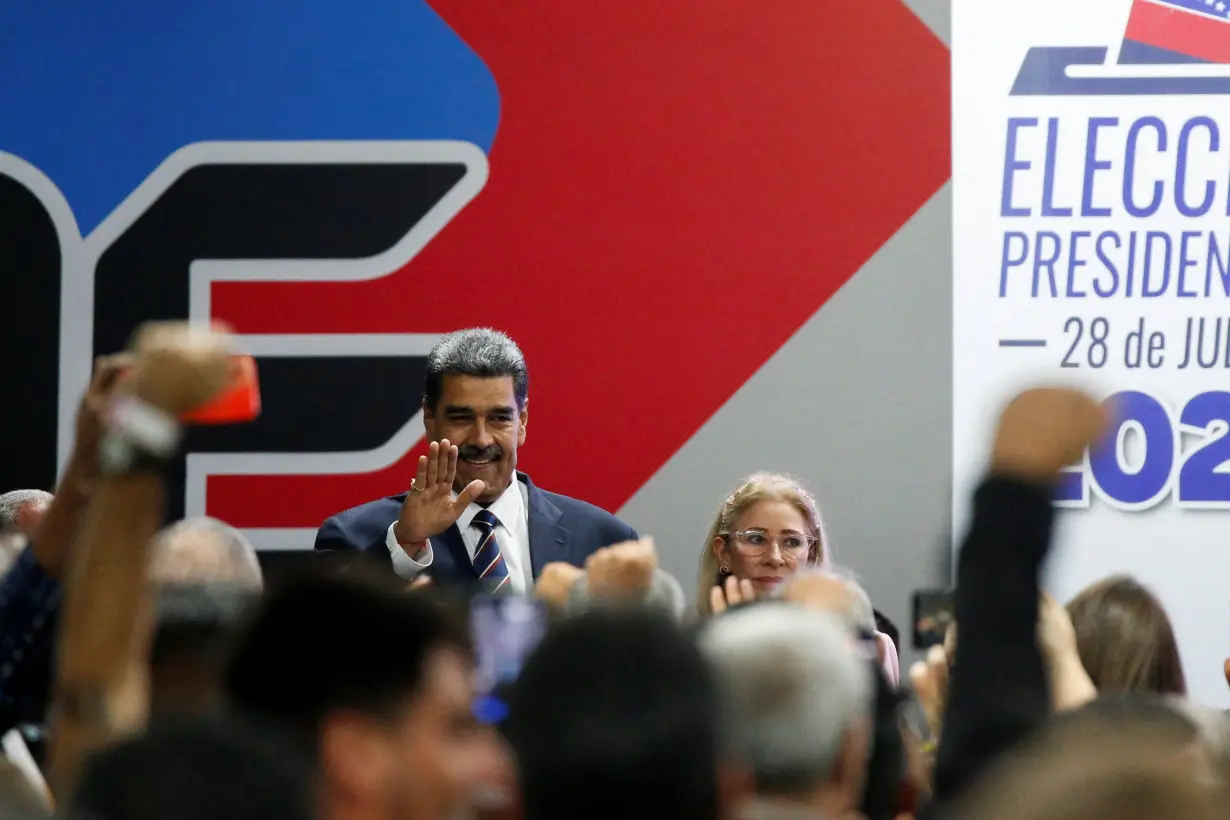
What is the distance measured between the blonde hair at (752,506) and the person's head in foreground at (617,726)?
2017 millimetres

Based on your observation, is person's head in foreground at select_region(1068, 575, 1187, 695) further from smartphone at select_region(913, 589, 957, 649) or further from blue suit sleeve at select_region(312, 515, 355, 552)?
smartphone at select_region(913, 589, 957, 649)

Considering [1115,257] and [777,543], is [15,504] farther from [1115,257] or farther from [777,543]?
[1115,257]

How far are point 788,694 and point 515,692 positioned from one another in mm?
258

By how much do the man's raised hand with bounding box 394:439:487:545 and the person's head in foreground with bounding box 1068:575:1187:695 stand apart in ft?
3.95

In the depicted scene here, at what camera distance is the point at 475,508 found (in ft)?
10.3

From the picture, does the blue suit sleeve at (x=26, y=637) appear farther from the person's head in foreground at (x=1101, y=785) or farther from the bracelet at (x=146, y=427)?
the person's head in foreground at (x=1101, y=785)

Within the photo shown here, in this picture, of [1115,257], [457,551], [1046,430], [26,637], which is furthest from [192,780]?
[1115,257]

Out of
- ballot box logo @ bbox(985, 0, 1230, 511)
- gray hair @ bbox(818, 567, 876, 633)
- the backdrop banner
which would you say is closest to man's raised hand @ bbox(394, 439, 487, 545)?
gray hair @ bbox(818, 567, 876, 633)

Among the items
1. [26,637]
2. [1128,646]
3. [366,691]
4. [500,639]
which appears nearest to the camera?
[366,691]

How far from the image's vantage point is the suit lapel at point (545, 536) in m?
3.10

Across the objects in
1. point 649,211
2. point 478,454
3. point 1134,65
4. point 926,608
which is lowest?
point 926,608

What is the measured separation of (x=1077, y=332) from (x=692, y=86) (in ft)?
3.76

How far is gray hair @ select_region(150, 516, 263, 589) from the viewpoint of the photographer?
194cm

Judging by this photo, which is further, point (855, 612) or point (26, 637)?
point (855, 612)
